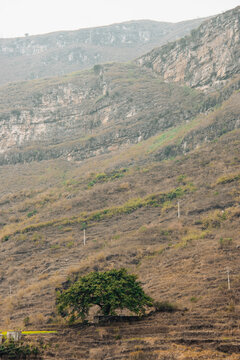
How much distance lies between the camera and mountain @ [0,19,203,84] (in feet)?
370

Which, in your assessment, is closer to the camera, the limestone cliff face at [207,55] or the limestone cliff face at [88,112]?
the limestone cliff face at [88,112]

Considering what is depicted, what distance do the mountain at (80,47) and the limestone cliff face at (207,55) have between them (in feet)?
145

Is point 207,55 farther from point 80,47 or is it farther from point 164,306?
point 80,47

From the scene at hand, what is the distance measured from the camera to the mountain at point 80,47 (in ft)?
370

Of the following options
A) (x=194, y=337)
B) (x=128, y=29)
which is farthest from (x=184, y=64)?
(x=128, y=29)

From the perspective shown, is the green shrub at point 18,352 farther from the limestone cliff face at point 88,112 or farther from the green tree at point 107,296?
the limestone cliff face at point 88,112

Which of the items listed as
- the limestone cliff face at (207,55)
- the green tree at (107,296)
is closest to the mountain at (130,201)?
the limestone cliff face at (207,55)

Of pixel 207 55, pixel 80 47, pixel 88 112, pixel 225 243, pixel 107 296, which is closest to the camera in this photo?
pixel 107 296

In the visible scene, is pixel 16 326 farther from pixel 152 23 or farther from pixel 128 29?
pixel 152 23

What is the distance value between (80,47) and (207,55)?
67993mm

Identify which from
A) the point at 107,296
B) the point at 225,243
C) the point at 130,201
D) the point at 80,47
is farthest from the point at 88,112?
the point at 80,47

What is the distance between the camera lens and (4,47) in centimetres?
12925

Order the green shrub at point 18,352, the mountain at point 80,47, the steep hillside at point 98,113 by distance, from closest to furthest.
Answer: the green shrub at point 18,352
the steep hillside at point 98,113
the mountain at point 80,47

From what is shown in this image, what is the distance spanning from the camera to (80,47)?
388 ft
